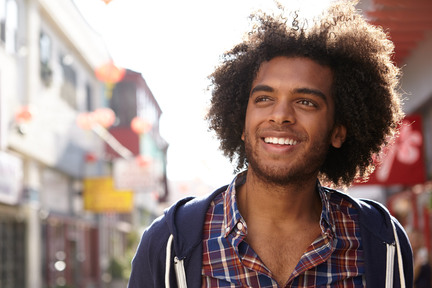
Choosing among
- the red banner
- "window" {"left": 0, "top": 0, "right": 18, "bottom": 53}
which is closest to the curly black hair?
the red banner

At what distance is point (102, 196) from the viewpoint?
22484mm

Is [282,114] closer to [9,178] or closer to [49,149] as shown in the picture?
[9,178]

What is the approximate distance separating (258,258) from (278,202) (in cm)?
31

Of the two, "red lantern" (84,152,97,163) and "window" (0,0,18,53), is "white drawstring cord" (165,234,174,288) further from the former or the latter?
"red lantern" (84,152,97,163)

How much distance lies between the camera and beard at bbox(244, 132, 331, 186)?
3229mm

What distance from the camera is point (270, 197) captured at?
3.31m

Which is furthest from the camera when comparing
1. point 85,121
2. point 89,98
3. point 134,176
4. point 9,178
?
point 89,98

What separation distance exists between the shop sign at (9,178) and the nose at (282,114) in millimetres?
10921

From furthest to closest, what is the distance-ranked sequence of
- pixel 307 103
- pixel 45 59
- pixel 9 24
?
1. pixel 45 59
2. pixel 9 24
3. pixel 307 103

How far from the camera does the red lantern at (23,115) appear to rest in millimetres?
14883

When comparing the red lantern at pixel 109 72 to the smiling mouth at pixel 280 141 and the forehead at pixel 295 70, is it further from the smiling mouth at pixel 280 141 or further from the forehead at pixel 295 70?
the smiling mouth at pixel 280 141

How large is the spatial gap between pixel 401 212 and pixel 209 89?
1238 cm

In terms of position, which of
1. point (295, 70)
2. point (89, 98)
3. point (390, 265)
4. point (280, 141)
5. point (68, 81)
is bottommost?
point (390, 265)

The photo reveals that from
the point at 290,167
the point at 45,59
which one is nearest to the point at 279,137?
the point at 290,167
